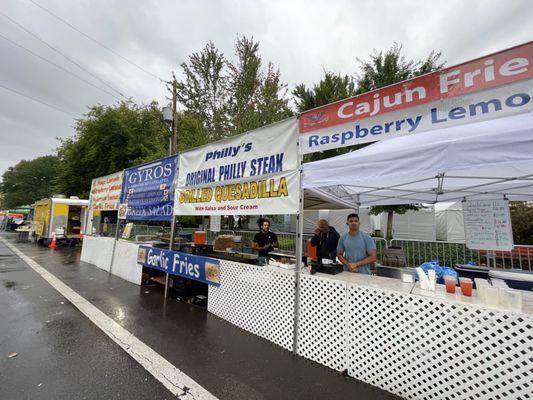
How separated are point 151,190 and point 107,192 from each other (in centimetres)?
372

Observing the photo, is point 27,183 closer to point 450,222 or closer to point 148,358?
point 148,358

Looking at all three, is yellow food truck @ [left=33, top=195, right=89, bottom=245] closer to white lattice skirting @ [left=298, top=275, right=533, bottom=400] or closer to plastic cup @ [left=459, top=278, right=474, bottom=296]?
white lattice skirting @ [left=298, top=275, right=533, bottom=400]

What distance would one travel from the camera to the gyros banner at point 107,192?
880cm

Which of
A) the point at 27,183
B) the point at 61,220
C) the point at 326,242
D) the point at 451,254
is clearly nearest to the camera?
the point at 326,242

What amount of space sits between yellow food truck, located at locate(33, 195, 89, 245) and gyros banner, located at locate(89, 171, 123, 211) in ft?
22.4

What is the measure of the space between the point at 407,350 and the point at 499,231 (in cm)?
404

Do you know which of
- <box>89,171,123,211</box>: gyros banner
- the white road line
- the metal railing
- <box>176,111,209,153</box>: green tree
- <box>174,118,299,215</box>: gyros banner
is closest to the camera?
the white road line

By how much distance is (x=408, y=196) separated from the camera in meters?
6.02

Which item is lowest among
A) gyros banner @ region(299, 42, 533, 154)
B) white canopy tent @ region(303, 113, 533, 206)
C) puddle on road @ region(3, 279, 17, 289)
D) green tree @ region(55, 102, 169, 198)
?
puddle on road @ region(3, 279, 17, 289)

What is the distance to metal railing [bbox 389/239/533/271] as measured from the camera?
6649mm

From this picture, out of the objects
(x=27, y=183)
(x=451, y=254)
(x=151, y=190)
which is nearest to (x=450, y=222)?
(x=451, y=254)

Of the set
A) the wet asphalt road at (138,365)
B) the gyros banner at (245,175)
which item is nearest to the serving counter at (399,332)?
the wet asphalt road at (138,365)

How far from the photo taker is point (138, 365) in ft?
10.3

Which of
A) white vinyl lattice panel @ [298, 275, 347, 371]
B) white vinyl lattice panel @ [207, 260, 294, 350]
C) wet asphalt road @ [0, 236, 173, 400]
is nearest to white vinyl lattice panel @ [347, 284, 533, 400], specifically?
white vinyl lattice panel @ [298, 275, 347, 371]
